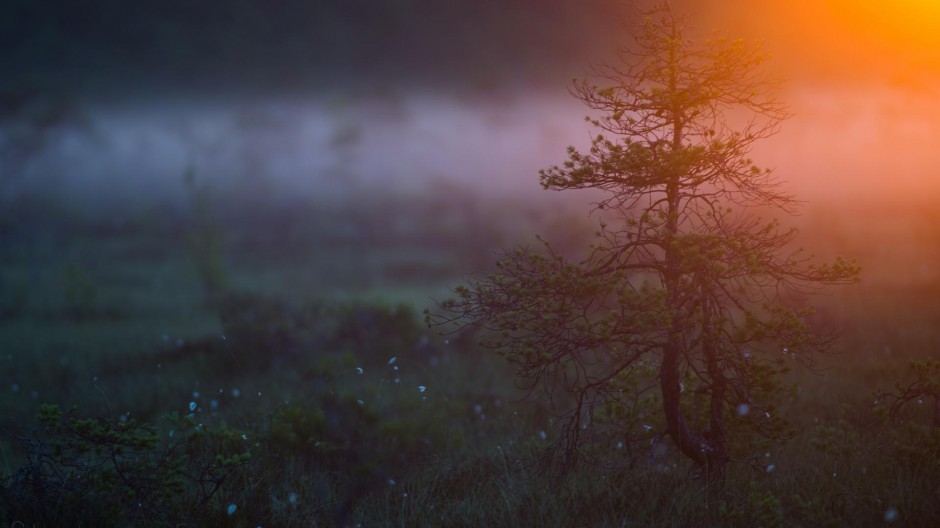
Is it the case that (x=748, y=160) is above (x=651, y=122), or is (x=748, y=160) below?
below

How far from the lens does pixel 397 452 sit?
5.42 meters

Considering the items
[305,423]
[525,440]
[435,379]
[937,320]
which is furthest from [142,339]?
[937,320]

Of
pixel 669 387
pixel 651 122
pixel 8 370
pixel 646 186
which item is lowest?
pixel 8 370

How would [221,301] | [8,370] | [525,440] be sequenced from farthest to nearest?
[221,301]
[8,370]
[525,440]

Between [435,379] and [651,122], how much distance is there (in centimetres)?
492

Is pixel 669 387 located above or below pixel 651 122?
below

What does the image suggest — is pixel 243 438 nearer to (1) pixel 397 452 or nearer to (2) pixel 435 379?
(1) pixel 397 452

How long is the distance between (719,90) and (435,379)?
527cm

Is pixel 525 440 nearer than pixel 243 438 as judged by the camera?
No

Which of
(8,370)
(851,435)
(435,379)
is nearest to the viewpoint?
(851,435)

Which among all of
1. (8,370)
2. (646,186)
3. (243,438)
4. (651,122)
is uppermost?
(651,122)

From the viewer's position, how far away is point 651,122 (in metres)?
4.34

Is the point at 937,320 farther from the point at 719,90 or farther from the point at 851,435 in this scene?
the point at 719,90

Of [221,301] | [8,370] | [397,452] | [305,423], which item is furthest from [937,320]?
[8,370]
